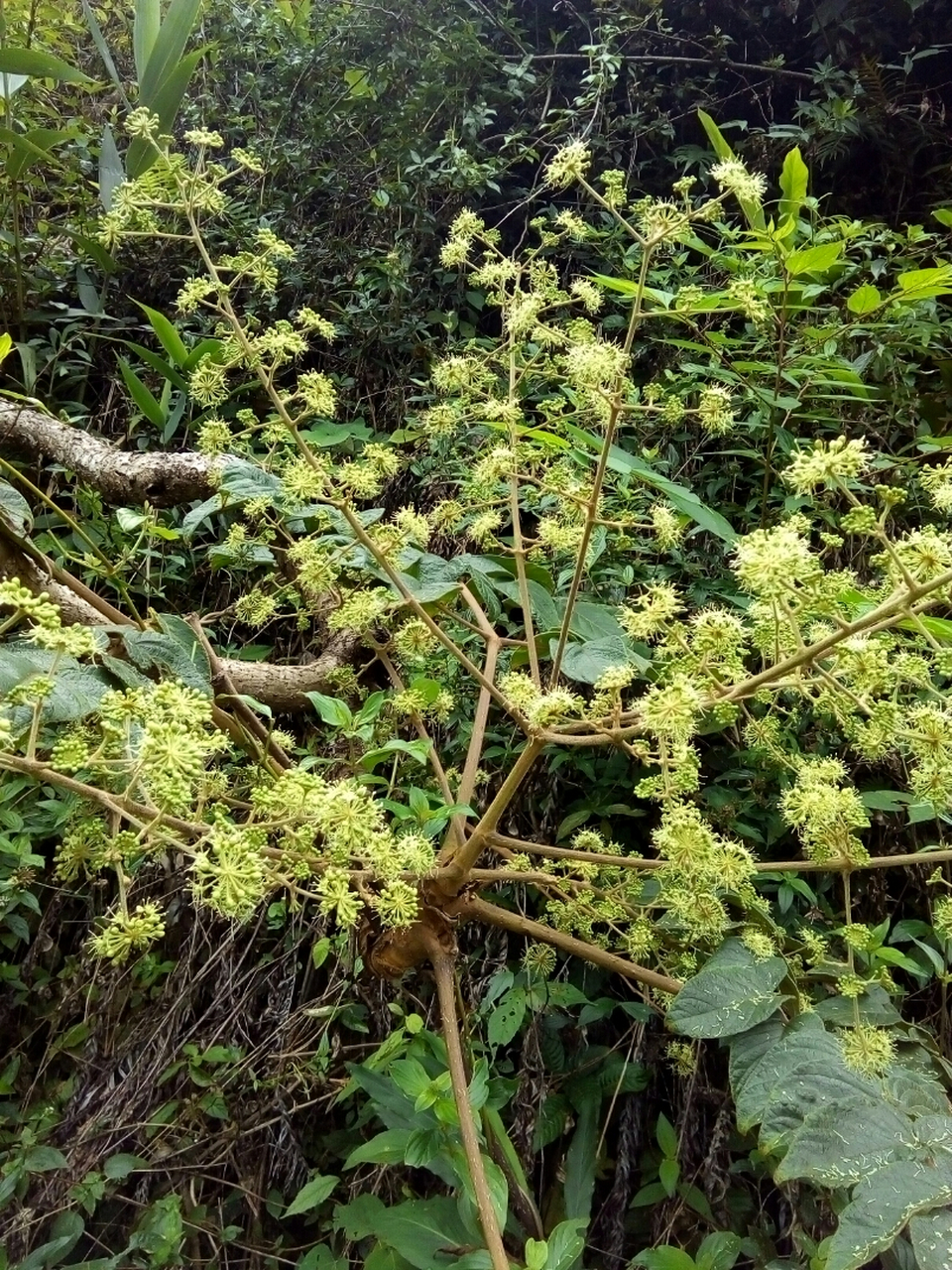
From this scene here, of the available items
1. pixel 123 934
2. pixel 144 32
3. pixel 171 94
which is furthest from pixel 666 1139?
pixel 144 32

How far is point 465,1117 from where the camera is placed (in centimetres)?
89

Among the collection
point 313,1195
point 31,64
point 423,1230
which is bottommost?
point 313,1195

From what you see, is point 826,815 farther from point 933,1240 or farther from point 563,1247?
point 563,1247

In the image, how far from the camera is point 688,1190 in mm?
1218

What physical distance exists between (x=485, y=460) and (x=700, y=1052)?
1020 mm

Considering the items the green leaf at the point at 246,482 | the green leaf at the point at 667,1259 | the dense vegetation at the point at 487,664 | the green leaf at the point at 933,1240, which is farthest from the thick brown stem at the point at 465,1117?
the green leaf at the point at 246,482

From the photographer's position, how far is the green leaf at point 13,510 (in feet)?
3.34

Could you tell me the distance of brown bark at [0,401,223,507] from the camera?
1.53 meters

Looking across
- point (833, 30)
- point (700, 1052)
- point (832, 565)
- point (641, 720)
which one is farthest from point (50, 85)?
point (700, 1052)

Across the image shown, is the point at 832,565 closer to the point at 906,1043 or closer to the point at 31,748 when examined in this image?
the point at 906,1043

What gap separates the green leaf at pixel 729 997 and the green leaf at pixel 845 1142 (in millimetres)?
116

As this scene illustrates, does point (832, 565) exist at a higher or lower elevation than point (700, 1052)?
higher

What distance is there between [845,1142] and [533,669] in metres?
0.65

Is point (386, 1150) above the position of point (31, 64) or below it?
below
